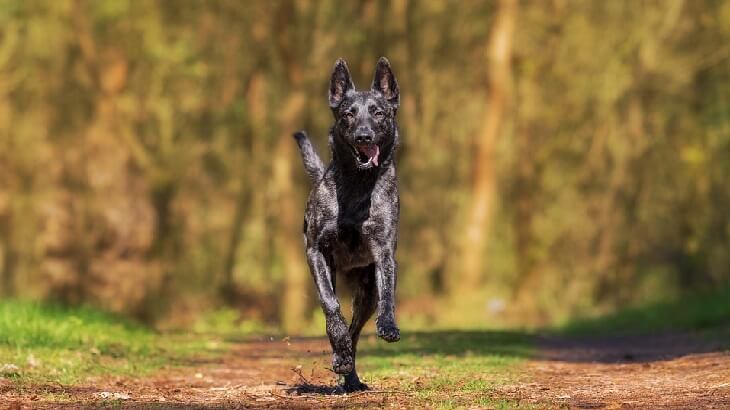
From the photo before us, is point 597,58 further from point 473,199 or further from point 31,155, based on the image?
point 31,155

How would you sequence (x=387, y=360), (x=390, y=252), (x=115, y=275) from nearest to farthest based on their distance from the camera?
1. (x=390, y=252)
2. (x=387, y=360)
3. (x=115, y=275)

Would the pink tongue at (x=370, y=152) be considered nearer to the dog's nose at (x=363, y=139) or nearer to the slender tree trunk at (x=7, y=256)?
the dog's nose at (x=363, y=139)

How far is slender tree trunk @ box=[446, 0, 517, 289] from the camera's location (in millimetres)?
31922

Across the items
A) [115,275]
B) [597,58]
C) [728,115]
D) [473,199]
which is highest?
[597,58]

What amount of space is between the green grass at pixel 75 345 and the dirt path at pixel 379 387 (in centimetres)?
38

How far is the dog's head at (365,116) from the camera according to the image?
10219mm

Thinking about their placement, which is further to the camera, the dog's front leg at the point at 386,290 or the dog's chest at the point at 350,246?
the dog's chest at the point at 350,246

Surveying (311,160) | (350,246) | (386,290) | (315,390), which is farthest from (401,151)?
(386,290)

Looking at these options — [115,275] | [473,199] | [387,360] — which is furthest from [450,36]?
[387,360]

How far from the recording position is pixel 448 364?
13.3 meters

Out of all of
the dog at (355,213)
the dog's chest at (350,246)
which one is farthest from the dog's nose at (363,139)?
the dog's chest at (350,246)

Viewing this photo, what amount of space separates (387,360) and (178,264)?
2560 centimetres

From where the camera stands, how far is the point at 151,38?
3080 centimetres

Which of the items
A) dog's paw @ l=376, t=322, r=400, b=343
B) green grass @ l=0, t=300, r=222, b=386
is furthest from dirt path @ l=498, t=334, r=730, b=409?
green grass @ l=0, t=300, r=222, b=386
